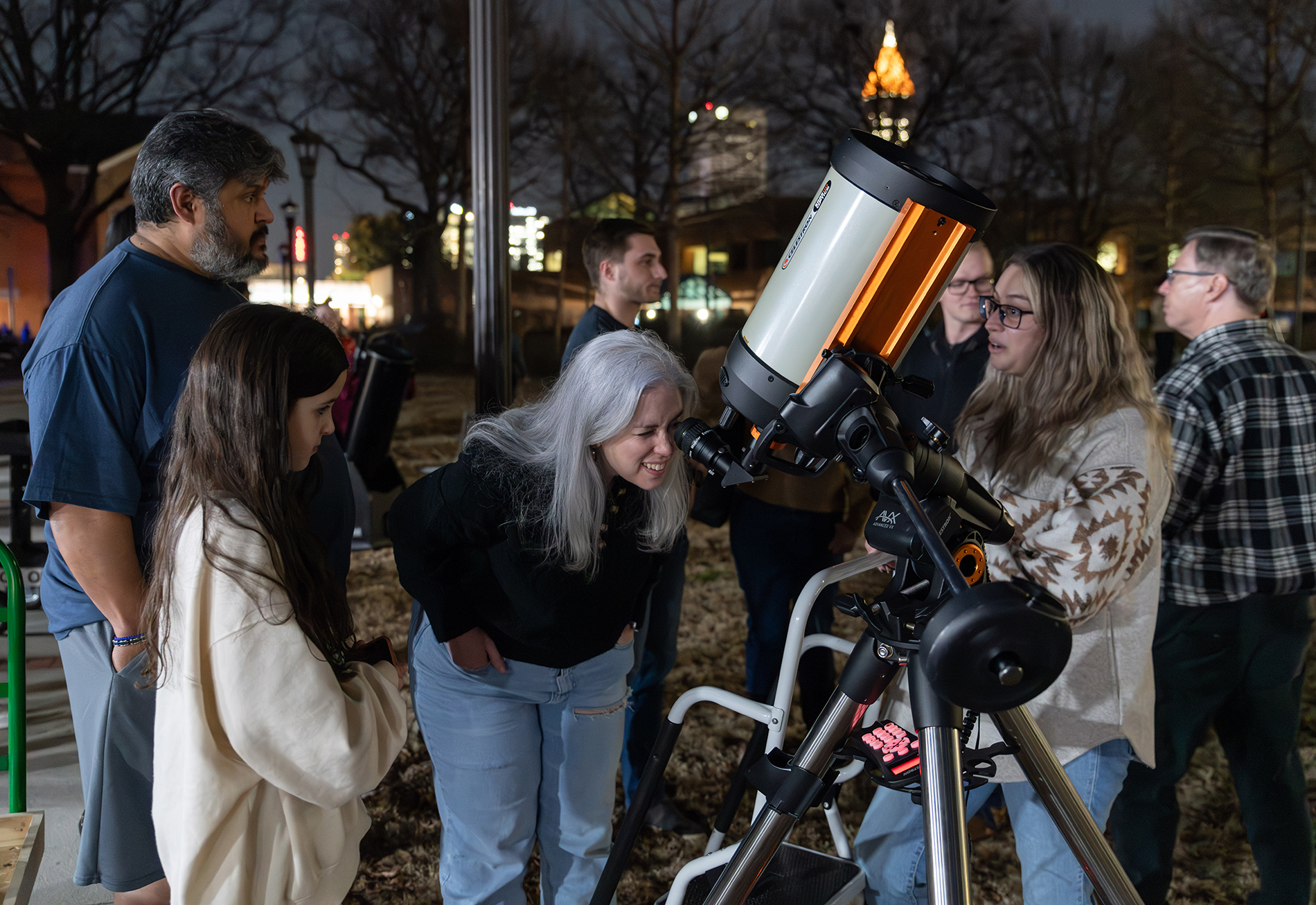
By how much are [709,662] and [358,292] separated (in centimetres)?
619

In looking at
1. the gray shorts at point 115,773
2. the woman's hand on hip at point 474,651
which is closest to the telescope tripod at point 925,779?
the woman's hand on hip at point 474,651

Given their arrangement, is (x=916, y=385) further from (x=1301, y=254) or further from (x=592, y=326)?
(x=1301, y=254)

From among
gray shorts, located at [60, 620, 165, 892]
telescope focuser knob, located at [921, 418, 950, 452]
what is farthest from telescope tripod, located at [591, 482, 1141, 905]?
gray shorts, located at [60, 620, 165, 892]

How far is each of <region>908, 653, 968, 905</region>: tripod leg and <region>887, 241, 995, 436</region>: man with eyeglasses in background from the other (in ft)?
6.21

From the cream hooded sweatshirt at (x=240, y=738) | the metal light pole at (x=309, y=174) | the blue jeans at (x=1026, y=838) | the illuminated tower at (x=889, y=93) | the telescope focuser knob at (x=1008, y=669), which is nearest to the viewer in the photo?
the telescope focuser knob at (x=1008, y=669)

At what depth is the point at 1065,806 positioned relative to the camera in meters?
1.15

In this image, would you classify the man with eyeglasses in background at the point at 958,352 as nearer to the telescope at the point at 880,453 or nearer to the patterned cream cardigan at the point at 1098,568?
the patterned cream cardigan at the point at 1098,568

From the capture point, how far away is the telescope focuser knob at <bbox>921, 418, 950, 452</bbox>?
42.6 inches

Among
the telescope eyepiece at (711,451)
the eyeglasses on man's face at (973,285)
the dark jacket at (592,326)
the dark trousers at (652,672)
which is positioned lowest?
the dark trousers at (652,672)

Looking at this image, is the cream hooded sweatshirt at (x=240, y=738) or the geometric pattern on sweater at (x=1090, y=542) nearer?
the cream hooded sweatshirt at (x=240, y=738)

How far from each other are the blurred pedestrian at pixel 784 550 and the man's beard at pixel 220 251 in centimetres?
143

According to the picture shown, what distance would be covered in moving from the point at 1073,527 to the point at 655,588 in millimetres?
1378

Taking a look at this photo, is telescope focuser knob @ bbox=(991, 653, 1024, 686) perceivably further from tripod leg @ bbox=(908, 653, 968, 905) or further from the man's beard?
the man's beard

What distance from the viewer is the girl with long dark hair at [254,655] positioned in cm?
129
